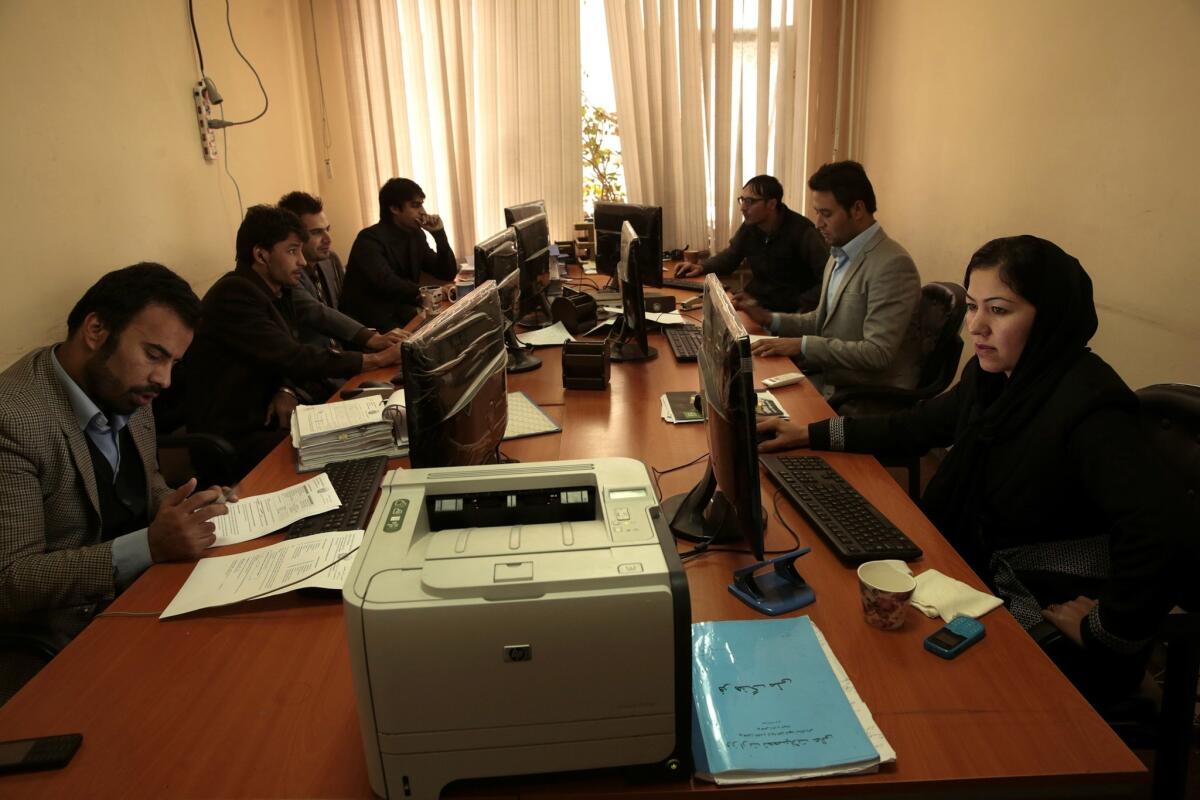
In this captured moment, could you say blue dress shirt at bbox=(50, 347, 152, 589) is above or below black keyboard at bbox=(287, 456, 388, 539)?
above

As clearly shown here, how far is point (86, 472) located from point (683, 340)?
1.97 metres

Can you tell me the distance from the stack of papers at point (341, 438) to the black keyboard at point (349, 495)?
5 centimetres

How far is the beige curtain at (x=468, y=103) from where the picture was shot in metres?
4.88

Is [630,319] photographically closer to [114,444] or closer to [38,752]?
[114,444]

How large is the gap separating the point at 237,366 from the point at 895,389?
7.52 ft

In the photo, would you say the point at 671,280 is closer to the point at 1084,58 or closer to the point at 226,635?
the point at 1084,58

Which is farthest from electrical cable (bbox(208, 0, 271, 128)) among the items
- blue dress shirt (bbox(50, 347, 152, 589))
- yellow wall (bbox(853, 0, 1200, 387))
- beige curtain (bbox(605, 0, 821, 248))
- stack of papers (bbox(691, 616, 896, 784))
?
stack of papers (bbox(691, 616, 896, 784))

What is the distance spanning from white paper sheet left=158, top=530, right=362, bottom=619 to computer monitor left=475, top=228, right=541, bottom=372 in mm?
1083

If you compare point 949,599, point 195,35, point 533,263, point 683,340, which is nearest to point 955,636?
point 949,599

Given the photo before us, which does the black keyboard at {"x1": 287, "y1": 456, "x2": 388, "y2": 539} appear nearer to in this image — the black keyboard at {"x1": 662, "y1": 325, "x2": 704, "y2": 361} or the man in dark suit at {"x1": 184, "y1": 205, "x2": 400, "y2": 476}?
the man in dark suit at {"x1": 184, "y1": 205, "x2": 400, "y2": 476}

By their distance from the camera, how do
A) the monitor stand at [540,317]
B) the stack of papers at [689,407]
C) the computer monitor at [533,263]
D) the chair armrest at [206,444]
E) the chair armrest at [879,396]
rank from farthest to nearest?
1. the monitor stand at [540,317]
2. the computer monitor at [533,263]
3. the chair armrest at [879,396]
4. the chair armrest at [206,444]
5. the stack of papers at [689,407]

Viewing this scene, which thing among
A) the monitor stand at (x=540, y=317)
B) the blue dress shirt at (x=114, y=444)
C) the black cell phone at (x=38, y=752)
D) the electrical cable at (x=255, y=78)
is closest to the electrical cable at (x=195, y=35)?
the electrical cable at (x=255, y=78)

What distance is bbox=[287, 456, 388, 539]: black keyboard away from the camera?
1.60 metres

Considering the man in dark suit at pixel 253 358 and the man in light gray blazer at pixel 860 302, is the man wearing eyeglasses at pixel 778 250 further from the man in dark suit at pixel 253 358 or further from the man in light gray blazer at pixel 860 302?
the man in dark suit at pixel 253 358
